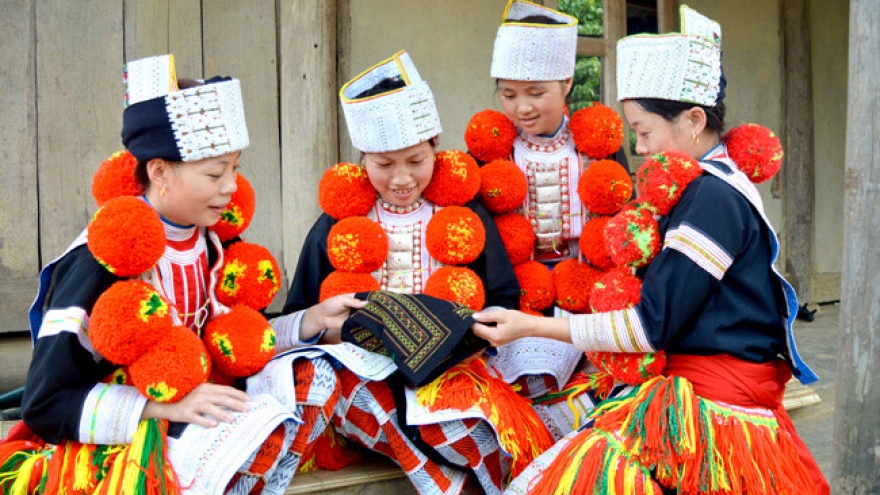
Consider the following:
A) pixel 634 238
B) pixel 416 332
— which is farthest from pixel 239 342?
pixel 634 238

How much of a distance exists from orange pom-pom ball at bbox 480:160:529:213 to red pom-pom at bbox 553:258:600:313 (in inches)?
12.1

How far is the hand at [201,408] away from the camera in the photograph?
250cm

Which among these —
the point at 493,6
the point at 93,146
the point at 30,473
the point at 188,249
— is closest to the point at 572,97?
the point at 493,6

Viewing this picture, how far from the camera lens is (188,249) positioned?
277 cm

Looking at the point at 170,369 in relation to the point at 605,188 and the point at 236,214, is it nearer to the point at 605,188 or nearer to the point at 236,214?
the point at 236,214

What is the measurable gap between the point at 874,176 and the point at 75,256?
2333mm

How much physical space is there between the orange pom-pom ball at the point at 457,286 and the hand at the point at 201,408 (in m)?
0.81

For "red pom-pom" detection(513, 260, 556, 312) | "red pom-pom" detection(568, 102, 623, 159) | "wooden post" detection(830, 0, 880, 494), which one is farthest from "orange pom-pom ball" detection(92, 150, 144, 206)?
"wooden post" detection(830, 0, 880, 494)

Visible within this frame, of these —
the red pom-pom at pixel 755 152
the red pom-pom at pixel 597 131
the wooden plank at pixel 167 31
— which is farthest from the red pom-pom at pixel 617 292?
the wooden plank at pixel 167 31

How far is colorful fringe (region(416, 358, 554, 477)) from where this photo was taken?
2875 millimetres

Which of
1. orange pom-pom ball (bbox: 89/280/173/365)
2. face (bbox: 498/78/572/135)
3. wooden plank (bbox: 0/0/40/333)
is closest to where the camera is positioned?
orange pom-pom ball (bbox: 89/280/173/365)

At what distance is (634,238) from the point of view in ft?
9.11

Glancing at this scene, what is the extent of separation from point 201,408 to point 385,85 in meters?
1.25

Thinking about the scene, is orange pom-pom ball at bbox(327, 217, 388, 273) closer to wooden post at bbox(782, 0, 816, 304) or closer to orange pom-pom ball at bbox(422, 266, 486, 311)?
orange pom-pom ball at bbox(422, 266, 486, 311)
